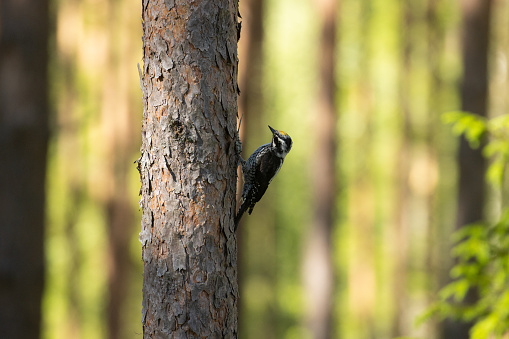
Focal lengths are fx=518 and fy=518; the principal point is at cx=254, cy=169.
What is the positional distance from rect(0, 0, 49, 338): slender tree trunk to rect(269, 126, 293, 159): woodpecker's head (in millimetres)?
2055

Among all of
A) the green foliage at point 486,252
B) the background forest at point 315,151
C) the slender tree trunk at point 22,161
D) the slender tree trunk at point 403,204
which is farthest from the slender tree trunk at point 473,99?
the slender tree trunk at point 403,204

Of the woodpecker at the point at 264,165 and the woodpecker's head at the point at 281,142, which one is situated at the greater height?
the woodpecker's head at the point at 281,142

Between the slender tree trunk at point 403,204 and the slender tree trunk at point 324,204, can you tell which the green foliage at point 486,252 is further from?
the slender tree trunk at point 403,204

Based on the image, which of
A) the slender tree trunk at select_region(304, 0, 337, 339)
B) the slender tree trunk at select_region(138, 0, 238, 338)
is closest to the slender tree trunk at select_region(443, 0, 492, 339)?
the slender tree trunk at select_region(304, 0, 337, 339)

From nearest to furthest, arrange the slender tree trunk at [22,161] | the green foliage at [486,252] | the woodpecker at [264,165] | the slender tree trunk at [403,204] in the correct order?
1. the green foliage at [486,252]
2. the slender tree trunk at [22,161]
3. the woodpecker at [264,165]
4. the slender tree trunk at [403,204]

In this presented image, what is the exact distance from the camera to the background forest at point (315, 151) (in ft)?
26.8

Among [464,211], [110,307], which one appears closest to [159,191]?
[464,211]

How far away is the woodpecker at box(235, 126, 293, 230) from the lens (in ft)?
15.6

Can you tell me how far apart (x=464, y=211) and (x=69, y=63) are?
37.0 feet

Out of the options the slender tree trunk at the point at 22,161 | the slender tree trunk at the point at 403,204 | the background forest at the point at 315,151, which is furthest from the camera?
the slender tree trunk at the point at 403,204

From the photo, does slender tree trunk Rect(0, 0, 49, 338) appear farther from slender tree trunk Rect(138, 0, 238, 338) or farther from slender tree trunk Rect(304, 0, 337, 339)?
slender tree trunk Rect(304, 0, 337, 339)

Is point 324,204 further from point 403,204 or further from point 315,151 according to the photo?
point 403,204

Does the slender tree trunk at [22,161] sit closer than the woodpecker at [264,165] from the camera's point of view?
Yes

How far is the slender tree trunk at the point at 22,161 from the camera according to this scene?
13.8 feet
